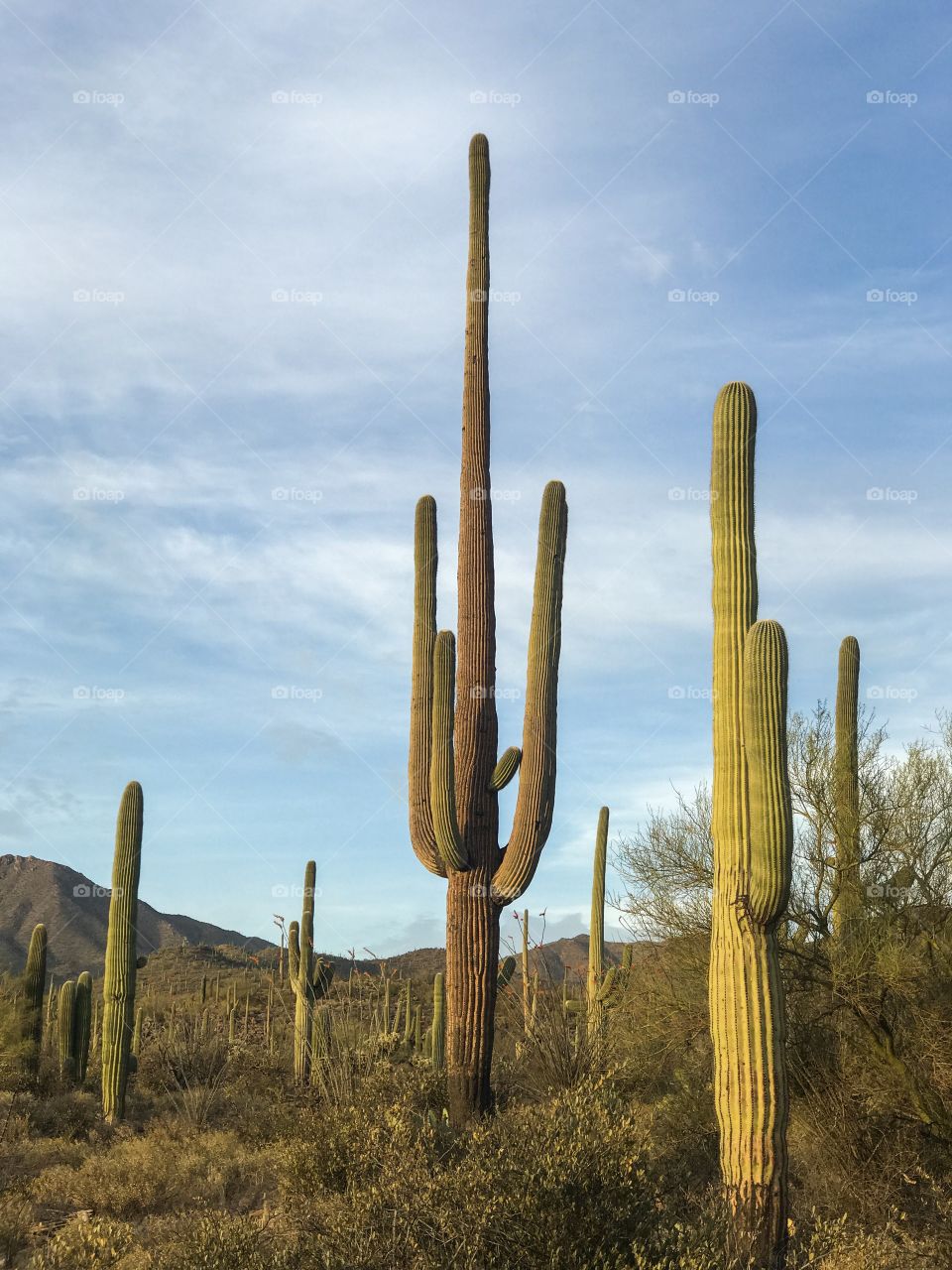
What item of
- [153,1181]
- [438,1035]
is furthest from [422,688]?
[438,1035]

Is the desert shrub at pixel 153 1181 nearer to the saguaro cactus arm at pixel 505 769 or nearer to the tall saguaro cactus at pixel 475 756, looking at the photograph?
the tall saguaro cactus at pixel 475 756

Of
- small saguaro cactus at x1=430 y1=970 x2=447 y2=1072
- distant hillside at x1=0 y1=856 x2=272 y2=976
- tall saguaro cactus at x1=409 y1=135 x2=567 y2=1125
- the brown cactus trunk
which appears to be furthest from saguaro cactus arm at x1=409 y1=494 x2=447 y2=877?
distant hillside at x1=0 y1=856 x2=272 y2=976

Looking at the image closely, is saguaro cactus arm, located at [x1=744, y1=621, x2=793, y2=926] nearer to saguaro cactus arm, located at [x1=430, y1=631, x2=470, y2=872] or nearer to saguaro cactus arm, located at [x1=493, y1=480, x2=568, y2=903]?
saguaro cactus arm, located at [x1=493, y1=480, x2=568, y2=903]

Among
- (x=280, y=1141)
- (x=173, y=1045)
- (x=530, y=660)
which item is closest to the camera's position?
(x=280, y=1141)

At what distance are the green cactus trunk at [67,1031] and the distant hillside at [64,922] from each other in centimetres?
4071

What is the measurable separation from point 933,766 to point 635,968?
4.63m

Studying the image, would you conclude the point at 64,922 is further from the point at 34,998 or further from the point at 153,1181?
the point at 153,1181

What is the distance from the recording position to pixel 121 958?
16156 mm

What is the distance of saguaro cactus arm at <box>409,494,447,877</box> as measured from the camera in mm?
11945

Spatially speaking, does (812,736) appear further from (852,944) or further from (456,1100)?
(456,1100)

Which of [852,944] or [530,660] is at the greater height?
[530,660]

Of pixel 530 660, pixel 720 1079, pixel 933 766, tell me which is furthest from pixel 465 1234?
pixel 933 766

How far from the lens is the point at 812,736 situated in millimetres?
13727

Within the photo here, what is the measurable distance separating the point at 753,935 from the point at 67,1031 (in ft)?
46.3
